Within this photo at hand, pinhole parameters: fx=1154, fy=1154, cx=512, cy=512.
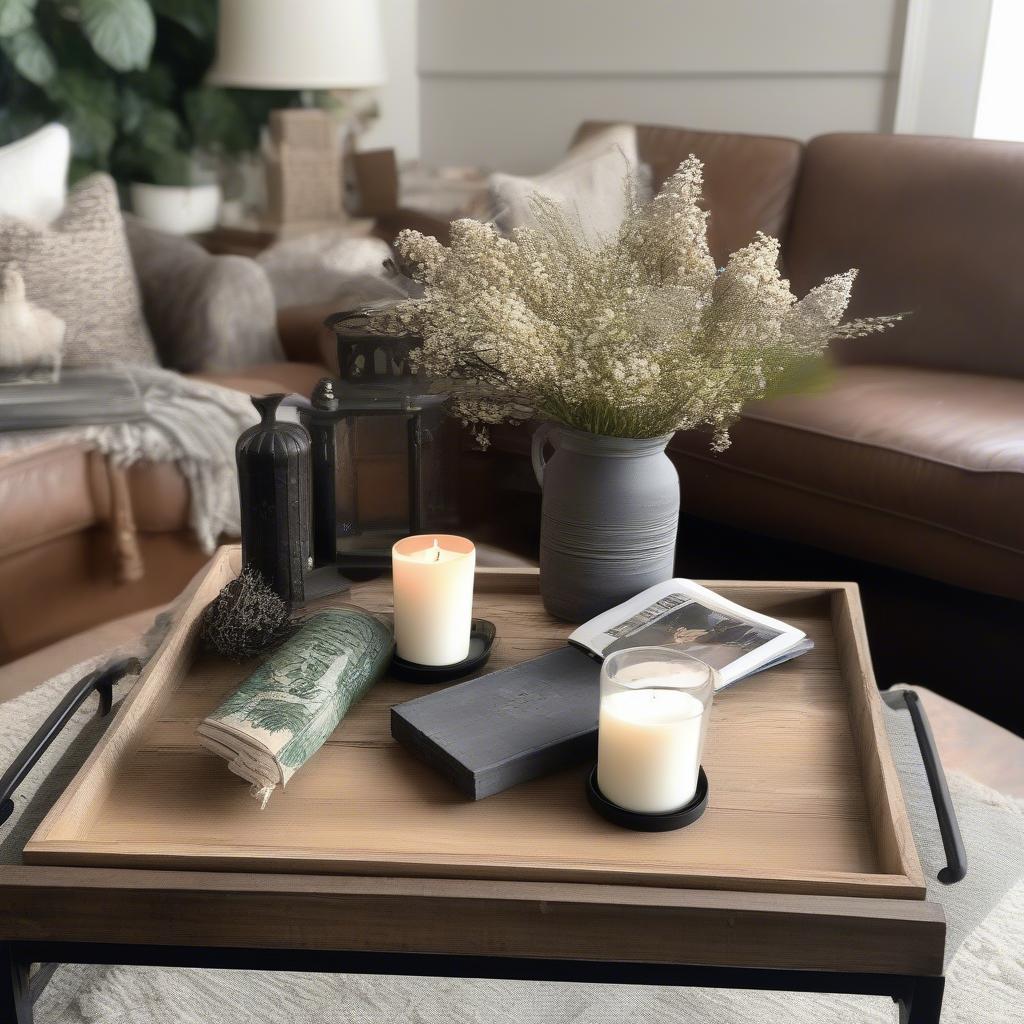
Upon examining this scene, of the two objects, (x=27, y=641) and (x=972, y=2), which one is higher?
(x=972, y=2)

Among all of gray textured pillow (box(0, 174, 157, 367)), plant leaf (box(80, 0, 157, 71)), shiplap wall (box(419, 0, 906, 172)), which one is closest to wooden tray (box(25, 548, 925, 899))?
gray textured pillow (box(0, 174, 157, 367))

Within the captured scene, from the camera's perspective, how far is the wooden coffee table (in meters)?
0.81

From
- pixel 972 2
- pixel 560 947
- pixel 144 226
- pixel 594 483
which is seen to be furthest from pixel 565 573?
pixel 972 2

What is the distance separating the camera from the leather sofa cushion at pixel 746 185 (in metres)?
2.55

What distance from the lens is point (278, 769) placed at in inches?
36.8

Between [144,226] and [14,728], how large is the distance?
1.26 m

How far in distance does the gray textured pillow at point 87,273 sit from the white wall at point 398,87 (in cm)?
139

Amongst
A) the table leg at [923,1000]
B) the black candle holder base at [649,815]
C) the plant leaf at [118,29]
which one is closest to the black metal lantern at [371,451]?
the black candle holder base at [649,815]

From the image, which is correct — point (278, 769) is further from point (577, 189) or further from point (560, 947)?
point (577, 189)

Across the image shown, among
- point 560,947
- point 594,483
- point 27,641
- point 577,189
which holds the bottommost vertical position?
point 27,641

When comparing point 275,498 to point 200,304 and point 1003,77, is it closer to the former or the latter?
point 200,304

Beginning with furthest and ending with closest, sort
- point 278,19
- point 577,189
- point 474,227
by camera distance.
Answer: point 278,19 < point 577,189 < point 474,227

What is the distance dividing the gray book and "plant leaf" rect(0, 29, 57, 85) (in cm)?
226

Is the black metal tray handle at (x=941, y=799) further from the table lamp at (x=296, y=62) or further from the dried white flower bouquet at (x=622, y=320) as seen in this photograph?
the table lamp at (x=296, y=62)
